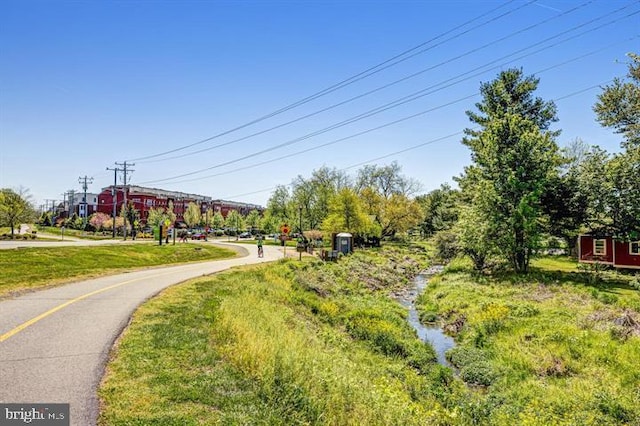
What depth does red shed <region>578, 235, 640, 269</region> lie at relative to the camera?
31125 millimetres

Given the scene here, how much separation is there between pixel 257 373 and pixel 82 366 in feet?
10.5

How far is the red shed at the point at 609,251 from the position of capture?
31.1 meters

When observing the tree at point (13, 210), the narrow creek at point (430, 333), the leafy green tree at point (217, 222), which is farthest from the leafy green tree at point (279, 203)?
the narrow creek at point (430, 333)

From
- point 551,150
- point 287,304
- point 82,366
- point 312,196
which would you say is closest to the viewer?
point 82,366

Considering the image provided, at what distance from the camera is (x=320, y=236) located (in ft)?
206

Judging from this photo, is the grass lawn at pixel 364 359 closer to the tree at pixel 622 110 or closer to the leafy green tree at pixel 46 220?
the tree at pixel 622 110

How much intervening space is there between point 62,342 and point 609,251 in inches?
1544

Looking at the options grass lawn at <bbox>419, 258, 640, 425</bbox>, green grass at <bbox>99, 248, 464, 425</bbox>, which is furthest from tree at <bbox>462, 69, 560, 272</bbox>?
green grass at <bbox>99, 248, 464, 425</bbox>

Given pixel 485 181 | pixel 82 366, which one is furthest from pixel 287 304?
pixel 485 181

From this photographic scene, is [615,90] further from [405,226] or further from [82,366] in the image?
[405,226]

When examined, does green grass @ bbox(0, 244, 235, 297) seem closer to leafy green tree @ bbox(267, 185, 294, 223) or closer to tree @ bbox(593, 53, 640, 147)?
tree @ bbox(593, 53, 640, 147)

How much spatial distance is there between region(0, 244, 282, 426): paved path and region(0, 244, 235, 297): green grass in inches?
109

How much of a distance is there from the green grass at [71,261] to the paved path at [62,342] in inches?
109

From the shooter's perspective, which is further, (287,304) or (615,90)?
(615,90)
